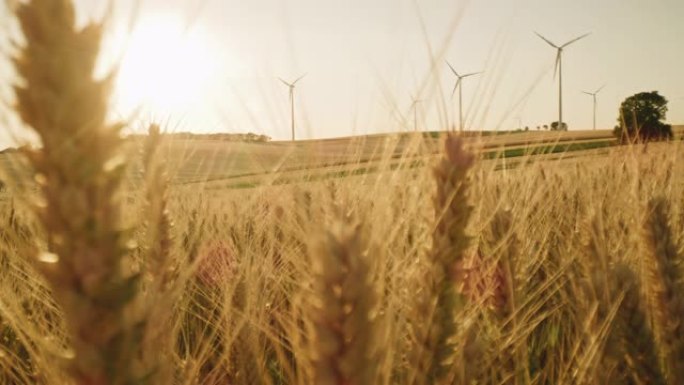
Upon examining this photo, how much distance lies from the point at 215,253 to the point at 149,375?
152 centimetres

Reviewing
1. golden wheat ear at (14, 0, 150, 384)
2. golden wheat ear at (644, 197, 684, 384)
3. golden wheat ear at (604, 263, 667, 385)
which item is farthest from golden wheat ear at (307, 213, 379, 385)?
golden wheat ear at (644, 197, 684, 384)

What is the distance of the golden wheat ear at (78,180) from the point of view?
2.26 feet

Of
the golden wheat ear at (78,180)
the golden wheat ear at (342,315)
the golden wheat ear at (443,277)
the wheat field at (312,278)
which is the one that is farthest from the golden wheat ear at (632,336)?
the golden wheat ear at (78,180)

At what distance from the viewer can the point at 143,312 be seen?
81 centimetres

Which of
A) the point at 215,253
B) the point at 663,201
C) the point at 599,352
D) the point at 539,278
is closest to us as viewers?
the point at 599,352

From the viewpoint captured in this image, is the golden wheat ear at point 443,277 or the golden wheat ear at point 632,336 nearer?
the golden wheat ear at point 443,277

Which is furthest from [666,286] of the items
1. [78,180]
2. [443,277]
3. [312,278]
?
[78,180]

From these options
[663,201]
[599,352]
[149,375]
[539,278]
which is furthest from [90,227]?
[539,278]

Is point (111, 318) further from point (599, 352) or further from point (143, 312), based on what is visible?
point (599, 352)

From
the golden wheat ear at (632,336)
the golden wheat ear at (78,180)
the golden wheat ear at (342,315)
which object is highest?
the golden wheat ear at (78,180)

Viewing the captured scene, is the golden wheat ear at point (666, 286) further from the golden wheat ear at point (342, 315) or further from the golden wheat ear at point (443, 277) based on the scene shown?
the golden wheat ear at point (342, 315)

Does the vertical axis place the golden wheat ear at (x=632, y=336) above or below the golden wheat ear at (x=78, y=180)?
below

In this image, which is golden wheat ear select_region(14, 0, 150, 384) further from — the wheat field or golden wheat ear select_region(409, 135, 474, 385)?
golden wheat ear select_region(409, 135, 474, 385)

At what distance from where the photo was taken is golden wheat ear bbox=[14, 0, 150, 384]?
69 centimetres
